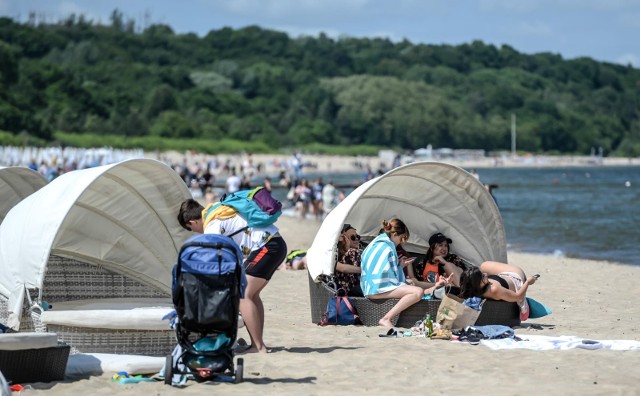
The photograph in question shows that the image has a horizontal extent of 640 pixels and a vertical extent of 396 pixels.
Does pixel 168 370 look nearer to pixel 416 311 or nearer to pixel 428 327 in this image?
pixel 428 327

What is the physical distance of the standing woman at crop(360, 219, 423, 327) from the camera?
10711 millimetres

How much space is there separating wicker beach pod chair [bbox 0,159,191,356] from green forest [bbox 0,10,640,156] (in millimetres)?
71236

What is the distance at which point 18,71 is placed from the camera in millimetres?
113438

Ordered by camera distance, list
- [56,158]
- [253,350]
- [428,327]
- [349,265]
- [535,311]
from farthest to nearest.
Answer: [56,158] < [535,311] < [349,265] < [428,327] < [253,350]

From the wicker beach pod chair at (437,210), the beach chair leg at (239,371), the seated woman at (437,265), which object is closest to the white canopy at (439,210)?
the wicker beach pod chair at (437,210)

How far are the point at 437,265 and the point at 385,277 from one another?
3.91ft

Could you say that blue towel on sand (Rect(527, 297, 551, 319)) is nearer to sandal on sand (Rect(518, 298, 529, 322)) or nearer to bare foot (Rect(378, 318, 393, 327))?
sandal on sand (Rect(518, 298, 529, 322))

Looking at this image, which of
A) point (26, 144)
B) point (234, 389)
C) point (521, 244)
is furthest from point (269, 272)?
point (26, 144)

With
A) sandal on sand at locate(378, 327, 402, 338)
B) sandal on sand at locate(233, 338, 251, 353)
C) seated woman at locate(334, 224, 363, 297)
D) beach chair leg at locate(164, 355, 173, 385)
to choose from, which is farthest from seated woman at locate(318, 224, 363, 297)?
beach chair leg at locate(164, 355, 173, 385)

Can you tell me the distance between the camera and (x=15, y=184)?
40.0 ft

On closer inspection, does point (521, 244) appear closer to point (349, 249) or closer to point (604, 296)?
point (604, 296)

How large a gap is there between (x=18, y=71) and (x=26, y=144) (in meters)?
33.2

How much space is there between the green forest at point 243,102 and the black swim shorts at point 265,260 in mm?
73032

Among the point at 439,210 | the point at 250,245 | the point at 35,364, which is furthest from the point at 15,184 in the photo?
the point at 35,364
